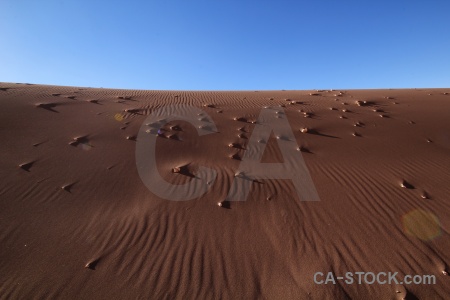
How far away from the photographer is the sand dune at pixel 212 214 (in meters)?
3.48

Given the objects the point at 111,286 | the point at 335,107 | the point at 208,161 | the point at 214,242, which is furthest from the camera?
the point at 335,107

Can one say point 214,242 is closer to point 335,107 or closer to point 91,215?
point 91,215

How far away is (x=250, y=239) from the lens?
4.16 m

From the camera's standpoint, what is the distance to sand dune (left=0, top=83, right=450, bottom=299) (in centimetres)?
348

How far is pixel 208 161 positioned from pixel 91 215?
2.70 metres

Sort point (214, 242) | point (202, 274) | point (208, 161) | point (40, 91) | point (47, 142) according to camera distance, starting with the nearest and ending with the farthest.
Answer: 1. point (202, 274)
2. point (214, 242)
3. point (208, 161)
4. point (47, 142)
5. point (40, 91)

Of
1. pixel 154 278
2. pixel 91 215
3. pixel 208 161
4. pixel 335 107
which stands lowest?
pixel 154 278

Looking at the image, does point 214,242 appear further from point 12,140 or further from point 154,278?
point 12,140

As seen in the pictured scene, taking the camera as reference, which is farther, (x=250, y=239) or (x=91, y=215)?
(x=91, y=215)

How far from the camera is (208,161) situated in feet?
20.8

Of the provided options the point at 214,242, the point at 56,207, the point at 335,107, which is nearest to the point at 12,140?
the point at 56,207

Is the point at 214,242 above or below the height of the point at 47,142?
below

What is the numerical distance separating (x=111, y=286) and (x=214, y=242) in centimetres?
149

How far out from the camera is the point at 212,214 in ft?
15.3
